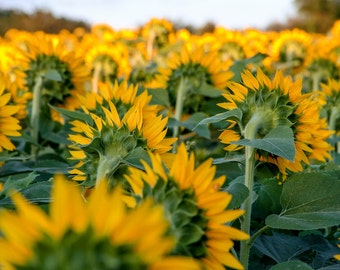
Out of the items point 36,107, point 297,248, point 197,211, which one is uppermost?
point 197,211

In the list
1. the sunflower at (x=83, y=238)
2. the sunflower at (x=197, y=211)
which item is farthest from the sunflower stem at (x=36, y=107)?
the sunflower at (x=83, y=238)

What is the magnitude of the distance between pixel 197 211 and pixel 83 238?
236mm

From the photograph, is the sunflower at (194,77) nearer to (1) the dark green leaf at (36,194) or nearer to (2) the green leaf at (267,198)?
(2) the green leaf at (267,198)

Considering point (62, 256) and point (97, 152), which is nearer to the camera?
point (62, 256)

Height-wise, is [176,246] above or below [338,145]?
above

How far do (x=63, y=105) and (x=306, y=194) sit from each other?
1.10 m

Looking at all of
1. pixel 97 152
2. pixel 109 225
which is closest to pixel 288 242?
pixel 97 152

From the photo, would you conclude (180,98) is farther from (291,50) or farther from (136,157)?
(291,50)

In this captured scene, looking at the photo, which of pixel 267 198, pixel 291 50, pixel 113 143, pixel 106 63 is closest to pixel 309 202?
pixel 267 198

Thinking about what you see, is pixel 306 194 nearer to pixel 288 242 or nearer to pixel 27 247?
pixel 288 242

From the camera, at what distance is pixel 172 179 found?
2.43 feet

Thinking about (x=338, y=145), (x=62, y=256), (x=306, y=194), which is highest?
(x=62, y=256)

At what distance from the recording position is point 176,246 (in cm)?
72

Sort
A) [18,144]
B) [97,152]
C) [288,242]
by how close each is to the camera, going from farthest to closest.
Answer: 1. [18,144]
2. [288,242]
3. [97,152]
